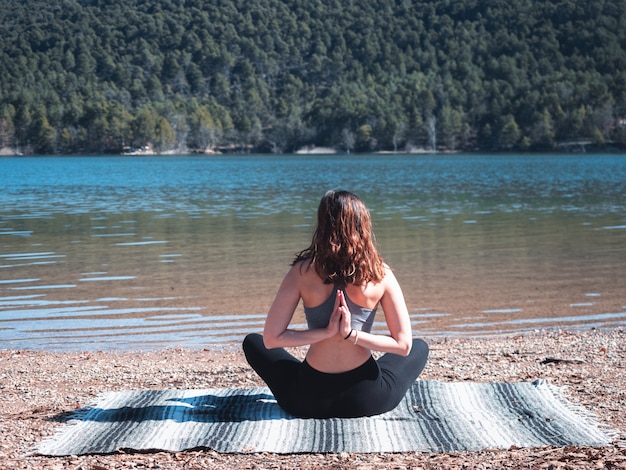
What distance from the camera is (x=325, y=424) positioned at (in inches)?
191

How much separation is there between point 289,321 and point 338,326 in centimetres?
A: 27

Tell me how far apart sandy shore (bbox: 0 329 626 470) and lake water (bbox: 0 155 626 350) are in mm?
1180

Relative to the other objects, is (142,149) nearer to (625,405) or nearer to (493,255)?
(493,255)

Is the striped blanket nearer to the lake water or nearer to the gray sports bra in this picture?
the gray sports bra

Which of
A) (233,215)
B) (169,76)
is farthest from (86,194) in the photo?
(169,76)

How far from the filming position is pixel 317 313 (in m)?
4.68

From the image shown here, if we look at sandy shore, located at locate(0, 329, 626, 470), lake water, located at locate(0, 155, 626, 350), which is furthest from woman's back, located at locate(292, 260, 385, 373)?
lake water, located at locate(0, 155, 626, 350)

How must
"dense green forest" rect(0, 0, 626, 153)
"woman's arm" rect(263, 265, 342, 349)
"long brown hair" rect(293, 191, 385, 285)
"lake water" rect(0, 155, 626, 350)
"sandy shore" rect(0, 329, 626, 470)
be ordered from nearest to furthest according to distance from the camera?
1. "sandy shore" rect(0, 329, 626, 470)
2. "long brown hair" rect(293, 191, 385, 285)
3. "woman's arm" rect(263, 265, 342, 349)
4. "lake water" rect(0, 155, 626, 350)
5. "dense green forest" rect(0, 0, 626, 153)

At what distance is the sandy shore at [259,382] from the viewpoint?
425 centimetres

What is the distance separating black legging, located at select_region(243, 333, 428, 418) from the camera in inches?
189

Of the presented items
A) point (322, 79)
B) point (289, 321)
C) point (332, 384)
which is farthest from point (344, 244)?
point (322, 79)

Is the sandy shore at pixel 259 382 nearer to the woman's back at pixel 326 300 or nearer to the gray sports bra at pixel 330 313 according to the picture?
the woman's back at pixel 326 300

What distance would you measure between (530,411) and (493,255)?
1205cm

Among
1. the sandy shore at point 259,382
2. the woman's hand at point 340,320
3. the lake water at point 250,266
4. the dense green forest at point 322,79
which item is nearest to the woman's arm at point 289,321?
the woman's hand at point 340,320
